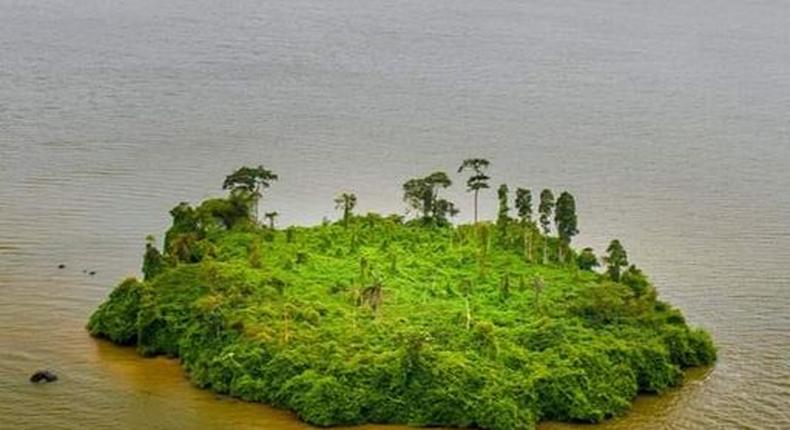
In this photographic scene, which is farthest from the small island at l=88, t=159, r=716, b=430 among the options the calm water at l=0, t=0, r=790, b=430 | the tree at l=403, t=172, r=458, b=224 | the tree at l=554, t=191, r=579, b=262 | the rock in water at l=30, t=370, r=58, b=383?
the rock in water at l=30, t=370, r=58, b=383

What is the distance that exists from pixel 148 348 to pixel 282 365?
30.9 feet

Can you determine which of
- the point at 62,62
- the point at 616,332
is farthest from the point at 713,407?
the point at 62,62

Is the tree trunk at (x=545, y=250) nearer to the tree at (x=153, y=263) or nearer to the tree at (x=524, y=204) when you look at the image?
the tree at (x=524, y=204)

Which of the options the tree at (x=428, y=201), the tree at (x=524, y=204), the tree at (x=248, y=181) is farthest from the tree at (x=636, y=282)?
the tree at (x=248, y=181)

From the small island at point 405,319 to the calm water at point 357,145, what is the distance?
1683 millimetres

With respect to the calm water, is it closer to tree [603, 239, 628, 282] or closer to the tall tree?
tree [603, 239, 628, 282]

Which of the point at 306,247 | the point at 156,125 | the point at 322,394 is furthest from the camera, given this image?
the point at 156,125

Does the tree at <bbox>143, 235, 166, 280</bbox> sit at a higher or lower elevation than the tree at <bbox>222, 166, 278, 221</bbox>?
lower

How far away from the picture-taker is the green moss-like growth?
5350 cm

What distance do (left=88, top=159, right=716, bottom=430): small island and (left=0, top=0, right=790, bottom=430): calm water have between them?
168 centimetres

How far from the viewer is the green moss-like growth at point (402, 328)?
53500mm

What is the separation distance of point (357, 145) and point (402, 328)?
159 feet

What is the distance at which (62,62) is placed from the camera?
134 meters

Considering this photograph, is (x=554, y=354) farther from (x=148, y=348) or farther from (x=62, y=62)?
(x=62, y=62)
